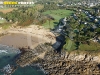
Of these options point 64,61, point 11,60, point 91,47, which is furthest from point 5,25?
point 91,47

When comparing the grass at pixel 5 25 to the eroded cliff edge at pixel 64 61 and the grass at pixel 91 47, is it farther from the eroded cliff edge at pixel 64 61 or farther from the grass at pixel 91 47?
the grass at pixel 91 47

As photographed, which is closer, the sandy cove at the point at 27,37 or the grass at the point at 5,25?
the sandy cove at the point at 27,37

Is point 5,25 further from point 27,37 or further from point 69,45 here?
point 69,45

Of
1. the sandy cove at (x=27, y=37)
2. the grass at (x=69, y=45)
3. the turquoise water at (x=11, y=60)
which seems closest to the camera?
the turquoise water at (x=11, y=60)

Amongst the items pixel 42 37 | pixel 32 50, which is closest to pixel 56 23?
pixel 42 37

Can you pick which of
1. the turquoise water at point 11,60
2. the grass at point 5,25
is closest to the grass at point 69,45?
the turquoise water at point 11,60

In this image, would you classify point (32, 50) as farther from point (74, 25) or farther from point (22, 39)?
point (74, 25)

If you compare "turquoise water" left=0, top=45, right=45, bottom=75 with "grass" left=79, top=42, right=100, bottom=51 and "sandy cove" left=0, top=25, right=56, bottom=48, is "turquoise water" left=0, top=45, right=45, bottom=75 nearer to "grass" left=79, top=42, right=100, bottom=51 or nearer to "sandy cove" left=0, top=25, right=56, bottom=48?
"sandy cove" left=0, top=25, right=56, bottom=48
